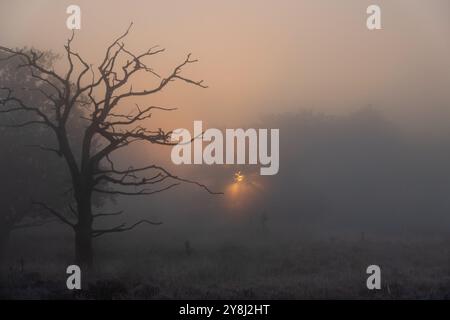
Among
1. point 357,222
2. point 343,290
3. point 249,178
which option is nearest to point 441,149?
point 357,222

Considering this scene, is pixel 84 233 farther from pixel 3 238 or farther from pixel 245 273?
pixel 3 238

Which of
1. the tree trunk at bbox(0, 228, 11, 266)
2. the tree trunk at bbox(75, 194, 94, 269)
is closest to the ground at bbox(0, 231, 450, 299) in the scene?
the tree trunk at bbox(75, 194, 94, 269)

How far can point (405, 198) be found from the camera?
207ft

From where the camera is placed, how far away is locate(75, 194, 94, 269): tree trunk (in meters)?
16.7

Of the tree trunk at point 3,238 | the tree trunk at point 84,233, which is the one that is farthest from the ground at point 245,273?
the tree trunk at point 3,238

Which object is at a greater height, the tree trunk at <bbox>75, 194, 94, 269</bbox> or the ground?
the tree trunk at <bbox>75, 194, 94, 269</bbox>

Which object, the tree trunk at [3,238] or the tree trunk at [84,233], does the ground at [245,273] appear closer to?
the tree trunk at [84,233]

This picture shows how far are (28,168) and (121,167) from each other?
2543cm

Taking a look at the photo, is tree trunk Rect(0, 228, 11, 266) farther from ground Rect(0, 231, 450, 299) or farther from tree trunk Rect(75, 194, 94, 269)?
tree trunk Rect(75, 194, 94, 269)

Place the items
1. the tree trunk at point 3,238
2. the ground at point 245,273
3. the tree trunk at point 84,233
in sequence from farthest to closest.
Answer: the tree trunk at point 3,238
the tree trunk at point 84,233
the ground at point 245,273

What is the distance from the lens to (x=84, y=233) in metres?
16.8

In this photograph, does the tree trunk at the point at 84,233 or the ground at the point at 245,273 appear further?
the tree trunk at the point at 84,233

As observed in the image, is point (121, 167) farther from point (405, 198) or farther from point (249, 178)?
point (405, 198)

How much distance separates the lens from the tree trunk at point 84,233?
54.7ft
